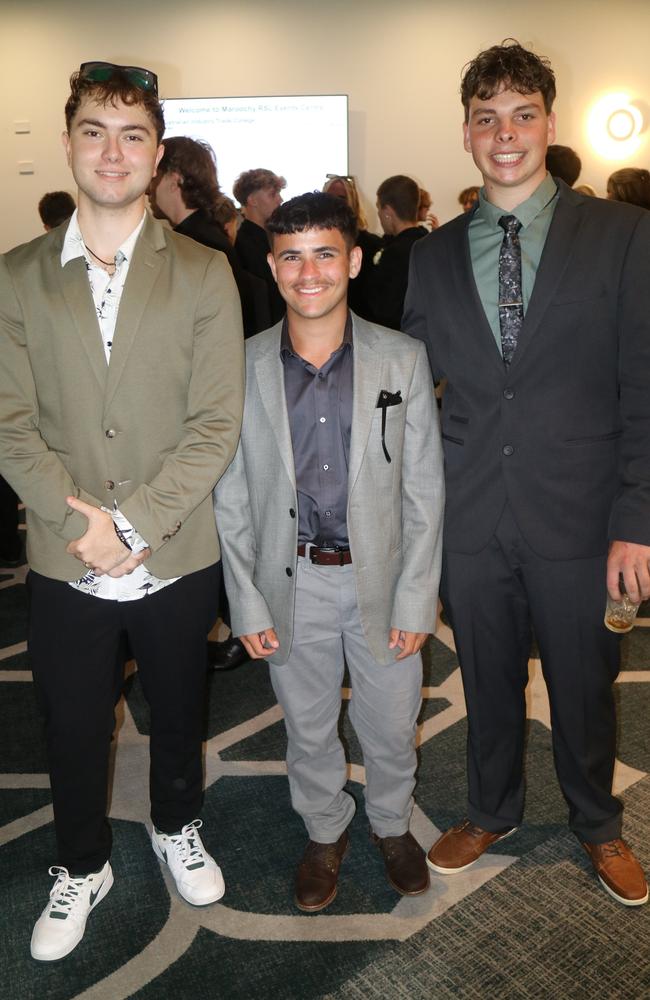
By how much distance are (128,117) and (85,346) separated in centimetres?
47

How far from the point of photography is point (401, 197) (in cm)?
450

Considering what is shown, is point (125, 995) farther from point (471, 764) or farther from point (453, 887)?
point (471, 764)

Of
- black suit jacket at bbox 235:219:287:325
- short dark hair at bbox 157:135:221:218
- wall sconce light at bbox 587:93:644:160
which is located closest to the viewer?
short dark hair at bbox 157:135:221:218

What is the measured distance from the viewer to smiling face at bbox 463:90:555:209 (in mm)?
1848

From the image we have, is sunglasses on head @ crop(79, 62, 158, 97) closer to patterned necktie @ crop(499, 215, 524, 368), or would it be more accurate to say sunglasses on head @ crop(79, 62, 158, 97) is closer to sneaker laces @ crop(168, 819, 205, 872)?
patterned necktie @ crop(499, 215, 524, 368)

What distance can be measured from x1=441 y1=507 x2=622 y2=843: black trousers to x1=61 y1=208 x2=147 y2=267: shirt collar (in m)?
1.01

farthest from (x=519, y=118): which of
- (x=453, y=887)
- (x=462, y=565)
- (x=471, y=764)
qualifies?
(x=453, y=887)

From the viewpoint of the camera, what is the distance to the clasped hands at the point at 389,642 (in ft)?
6.49

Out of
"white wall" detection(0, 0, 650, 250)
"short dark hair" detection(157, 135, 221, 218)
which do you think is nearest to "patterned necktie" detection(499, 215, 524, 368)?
"short dark hair" detection(157, 135, 221, 218)

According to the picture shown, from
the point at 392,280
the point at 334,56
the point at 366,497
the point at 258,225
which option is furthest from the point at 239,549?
the point at 334,56

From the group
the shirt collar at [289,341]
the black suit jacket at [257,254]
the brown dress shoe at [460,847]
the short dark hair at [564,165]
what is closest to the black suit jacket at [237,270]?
the black suit jacket at [257,254]

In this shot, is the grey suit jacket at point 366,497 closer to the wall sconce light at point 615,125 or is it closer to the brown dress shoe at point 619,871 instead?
the brown dress shoe at point 619,871

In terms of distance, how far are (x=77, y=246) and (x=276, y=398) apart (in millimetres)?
525

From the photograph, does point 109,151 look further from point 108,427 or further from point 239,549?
point 239,549
